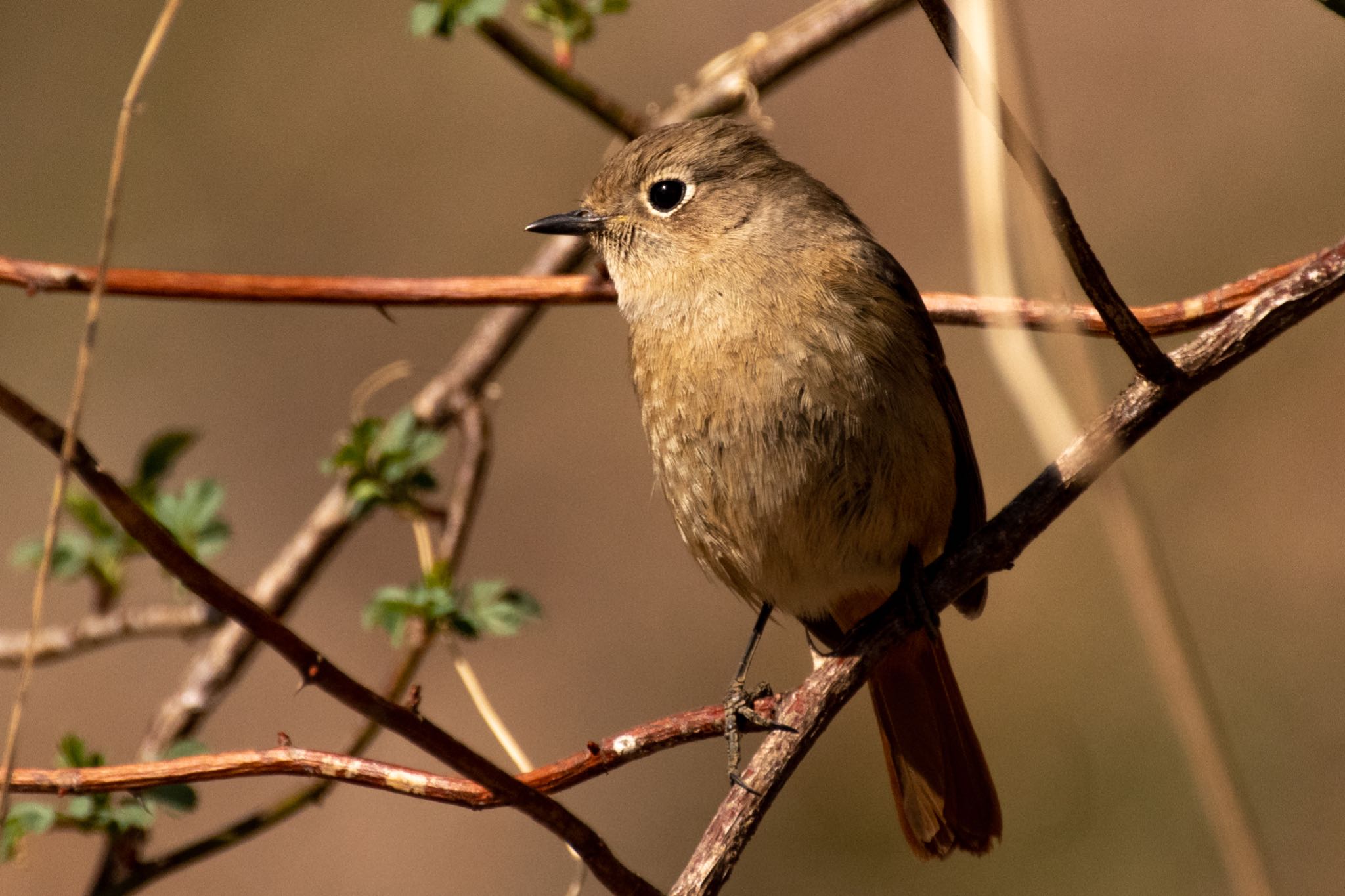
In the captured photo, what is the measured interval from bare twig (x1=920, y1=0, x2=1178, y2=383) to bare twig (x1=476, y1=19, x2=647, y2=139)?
137 cm

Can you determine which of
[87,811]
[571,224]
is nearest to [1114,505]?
[571,224]

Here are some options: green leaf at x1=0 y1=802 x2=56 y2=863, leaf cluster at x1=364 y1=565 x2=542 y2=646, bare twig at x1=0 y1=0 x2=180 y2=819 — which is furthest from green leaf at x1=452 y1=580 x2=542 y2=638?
bare twig at x1=0 y1=0 x2=180 y2=819

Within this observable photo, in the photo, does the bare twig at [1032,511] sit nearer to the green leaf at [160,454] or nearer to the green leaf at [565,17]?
the green leaf at [565,17]

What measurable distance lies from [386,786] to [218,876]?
421cm

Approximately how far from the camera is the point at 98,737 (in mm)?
5801

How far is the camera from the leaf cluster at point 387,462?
2945 millimetres

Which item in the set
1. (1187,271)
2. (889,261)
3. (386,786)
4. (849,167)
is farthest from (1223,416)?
(386,786)

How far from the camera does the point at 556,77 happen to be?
302 cm

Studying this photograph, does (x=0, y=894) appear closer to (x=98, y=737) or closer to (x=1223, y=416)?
(x=98, y=737)

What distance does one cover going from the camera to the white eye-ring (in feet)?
11.0

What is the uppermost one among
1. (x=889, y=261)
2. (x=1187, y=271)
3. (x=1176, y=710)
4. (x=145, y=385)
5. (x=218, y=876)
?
(x=145, y=385)

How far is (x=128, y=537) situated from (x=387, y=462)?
1.93 ft

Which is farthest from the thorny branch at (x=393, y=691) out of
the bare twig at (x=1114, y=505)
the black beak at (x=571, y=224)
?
the bare twig at (x=1114, y=505)

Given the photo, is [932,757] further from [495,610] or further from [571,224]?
[571,224]
